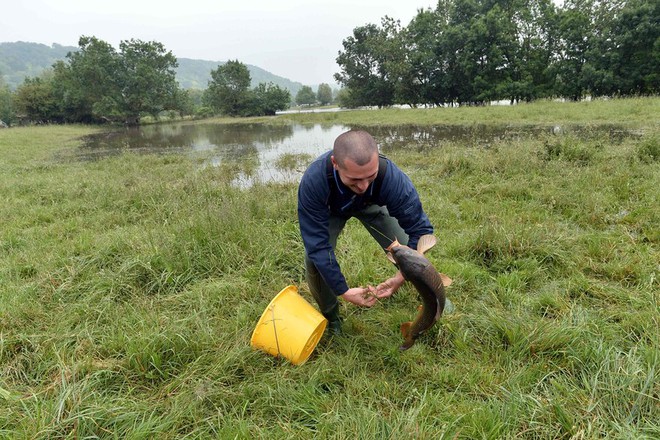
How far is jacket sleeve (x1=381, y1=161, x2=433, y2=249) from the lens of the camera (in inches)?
94.0

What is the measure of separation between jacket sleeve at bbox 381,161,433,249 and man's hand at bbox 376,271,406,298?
0.91 ft

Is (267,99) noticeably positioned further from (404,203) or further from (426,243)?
(426,243)

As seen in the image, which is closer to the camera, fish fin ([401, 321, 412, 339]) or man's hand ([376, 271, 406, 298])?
fish fin ([401, 321, 412, 339])

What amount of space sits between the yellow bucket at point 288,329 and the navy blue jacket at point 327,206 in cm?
33

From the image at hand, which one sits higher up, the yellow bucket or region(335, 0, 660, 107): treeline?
region(335, 0, 660, 107): treeline

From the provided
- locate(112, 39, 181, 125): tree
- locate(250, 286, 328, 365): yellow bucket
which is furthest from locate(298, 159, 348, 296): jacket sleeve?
locate(112, 39, 181, 125): tree

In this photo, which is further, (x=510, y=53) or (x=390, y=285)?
(x=510, y=53)

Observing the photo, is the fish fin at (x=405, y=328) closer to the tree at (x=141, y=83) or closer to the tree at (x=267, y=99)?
the tree at (x=141, y=83)

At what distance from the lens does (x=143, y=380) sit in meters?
2.33

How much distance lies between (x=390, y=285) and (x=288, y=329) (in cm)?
84

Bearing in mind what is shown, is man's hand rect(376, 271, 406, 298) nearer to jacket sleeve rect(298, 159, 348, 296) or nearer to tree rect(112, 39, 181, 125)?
jacket sleeve rect(298, 159, 348, 296)

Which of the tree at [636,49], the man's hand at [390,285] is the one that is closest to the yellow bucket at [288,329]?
the man's hand at [390,285]

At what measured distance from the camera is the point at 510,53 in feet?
115

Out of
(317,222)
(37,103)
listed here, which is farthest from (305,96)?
(317,222)
